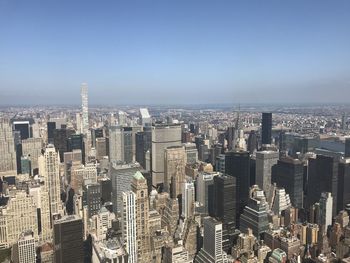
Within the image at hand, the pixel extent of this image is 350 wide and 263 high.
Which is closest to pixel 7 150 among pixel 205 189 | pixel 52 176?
pixel 52 176

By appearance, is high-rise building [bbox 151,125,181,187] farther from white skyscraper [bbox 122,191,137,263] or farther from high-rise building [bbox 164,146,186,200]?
white skyscraper [bbox 122,191,137,263]

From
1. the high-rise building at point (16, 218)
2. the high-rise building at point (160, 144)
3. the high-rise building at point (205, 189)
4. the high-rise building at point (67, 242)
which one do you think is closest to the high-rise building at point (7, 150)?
the high-rise building at point (16, 218)

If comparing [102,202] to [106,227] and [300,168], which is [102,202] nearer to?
[106,227]

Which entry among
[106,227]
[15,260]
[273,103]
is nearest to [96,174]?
[106,227]

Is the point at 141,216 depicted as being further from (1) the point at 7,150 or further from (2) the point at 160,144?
(1) the point at 7,150

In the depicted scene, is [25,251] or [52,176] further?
[52,176]

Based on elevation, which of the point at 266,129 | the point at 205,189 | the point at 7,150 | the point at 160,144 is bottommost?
the point at 205,189
